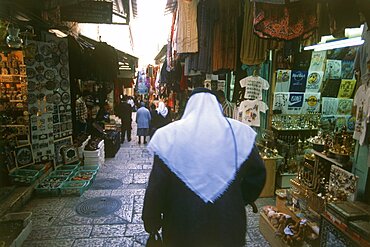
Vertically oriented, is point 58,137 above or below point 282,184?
above

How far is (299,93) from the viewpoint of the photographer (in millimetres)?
6055

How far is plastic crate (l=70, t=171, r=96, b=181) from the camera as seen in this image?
6605mm

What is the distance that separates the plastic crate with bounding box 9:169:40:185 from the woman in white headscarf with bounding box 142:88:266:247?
15.4ft

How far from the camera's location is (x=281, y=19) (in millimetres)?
3270

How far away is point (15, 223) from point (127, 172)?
3748mm

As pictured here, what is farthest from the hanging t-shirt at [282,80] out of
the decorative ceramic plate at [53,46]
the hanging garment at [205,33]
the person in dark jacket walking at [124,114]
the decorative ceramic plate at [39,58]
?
the person in dark jacket walking at [124,114]

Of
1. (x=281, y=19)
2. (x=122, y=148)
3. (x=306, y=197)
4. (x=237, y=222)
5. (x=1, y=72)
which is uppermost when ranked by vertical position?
(x=281, y=19)

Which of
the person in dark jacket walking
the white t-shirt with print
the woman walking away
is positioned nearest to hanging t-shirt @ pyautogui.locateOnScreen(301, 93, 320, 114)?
the white t-shirt with print

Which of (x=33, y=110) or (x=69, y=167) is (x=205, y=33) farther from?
(x=69, y=167)

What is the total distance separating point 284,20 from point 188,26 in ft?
7.48

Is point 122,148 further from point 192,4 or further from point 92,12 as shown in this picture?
point 192,4

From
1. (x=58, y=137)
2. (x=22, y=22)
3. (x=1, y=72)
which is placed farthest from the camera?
(x=58, y=137)

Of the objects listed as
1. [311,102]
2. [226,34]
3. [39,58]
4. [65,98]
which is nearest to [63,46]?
[39,58]

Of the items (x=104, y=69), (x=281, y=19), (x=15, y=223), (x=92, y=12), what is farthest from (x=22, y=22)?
(x=281, y=19)
